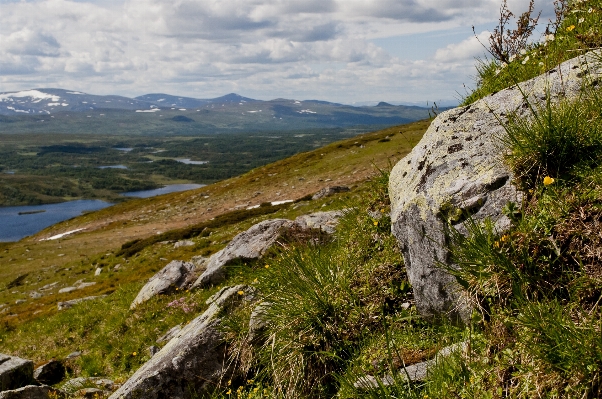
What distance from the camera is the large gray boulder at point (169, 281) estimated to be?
14.7 m

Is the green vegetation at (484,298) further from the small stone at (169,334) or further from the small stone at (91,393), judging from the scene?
the small stone at (169,334)

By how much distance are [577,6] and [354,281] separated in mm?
6280

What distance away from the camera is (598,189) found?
4141mm

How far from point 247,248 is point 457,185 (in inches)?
370

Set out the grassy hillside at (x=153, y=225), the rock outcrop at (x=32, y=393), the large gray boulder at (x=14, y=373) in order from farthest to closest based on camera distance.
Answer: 1. the grassy hillside at (x=153, y=225)
2. the large gray boulder at (x=14, y=373)
3. the rock outcrop at (x=32, y=393)

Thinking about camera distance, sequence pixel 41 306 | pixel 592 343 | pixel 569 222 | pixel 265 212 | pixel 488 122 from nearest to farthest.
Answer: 1. pixel 592 343
2. pixel 569 222
3. pixel 488 122
4. pixel 41 306
5. pixel 265 212

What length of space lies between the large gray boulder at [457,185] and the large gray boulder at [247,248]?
24.1 ft

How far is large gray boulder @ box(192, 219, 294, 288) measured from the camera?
1327 centimetres

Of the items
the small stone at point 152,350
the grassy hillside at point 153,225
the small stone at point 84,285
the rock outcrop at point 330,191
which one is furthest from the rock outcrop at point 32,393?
the rock outcrop at point 330,191

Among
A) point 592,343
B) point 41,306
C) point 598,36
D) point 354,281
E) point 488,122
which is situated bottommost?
point 41,306

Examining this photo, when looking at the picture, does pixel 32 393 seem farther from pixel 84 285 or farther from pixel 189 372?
pixel 84 285

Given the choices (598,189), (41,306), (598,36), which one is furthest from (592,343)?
(41,306)

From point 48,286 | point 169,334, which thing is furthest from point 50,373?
point 48,286

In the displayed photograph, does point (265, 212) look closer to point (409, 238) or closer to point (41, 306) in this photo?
point (41, 306)
